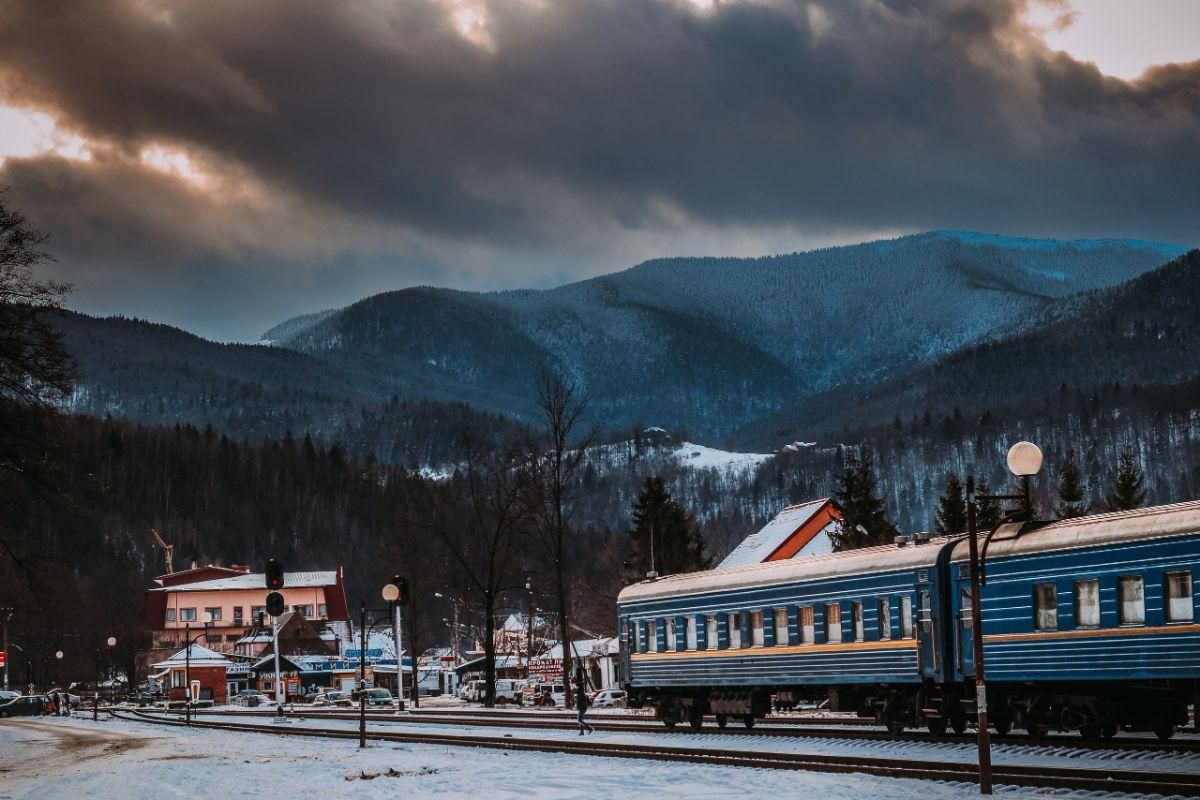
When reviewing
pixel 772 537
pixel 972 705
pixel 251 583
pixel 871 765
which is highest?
pixel 772 537

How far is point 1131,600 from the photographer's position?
28.1 meters

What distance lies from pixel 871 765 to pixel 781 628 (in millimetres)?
11809

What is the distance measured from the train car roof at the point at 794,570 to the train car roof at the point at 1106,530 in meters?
2.44

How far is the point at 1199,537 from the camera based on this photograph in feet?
86.9

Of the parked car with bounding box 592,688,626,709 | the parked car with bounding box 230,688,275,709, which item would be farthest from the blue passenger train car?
the parked car with bounding box 230,688,275,709

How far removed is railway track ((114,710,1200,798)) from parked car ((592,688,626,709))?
2738cm

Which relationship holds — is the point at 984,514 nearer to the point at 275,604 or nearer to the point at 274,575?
the point at 274,575

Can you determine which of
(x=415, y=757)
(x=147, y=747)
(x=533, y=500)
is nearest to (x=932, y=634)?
(x=415, y=757)

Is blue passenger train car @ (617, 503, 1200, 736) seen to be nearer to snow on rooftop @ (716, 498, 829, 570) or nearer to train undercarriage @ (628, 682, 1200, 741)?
train undercarriage @ (628, 682, 1200, 741)

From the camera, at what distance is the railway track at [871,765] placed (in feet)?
74.0

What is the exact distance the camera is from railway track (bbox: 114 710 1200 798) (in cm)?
2255

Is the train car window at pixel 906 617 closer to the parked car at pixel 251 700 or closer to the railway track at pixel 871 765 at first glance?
the railway track at pixel 871 765

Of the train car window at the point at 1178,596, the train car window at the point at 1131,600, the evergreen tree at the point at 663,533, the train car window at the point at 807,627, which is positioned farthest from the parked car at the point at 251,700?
the train car window at the point at 1178,596

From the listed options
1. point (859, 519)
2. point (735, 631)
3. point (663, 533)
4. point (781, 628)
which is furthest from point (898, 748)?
point (663, 533)
